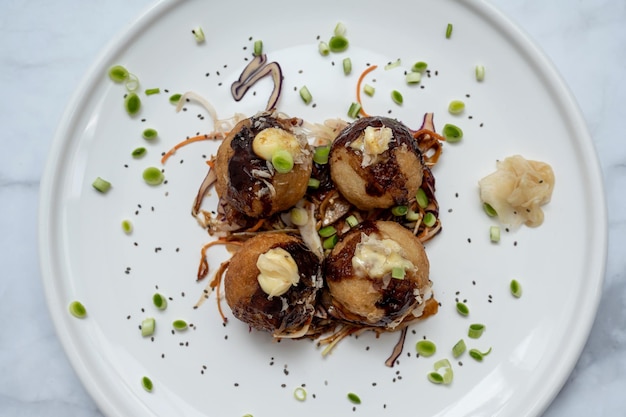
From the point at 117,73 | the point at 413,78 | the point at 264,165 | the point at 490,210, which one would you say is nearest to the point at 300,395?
the point at 264,165

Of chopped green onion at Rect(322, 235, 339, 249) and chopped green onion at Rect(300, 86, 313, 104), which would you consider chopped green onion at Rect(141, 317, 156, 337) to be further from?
chopped green onion at Rect(300, 86, 313, 104)

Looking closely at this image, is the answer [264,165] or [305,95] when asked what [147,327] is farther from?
[305,95]

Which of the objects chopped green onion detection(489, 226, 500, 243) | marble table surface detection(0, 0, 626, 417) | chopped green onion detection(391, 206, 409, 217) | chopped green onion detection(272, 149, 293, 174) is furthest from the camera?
marble table surface detection(0, 0, 626, 417)

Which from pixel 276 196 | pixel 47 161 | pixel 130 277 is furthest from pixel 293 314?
pixel 47 161

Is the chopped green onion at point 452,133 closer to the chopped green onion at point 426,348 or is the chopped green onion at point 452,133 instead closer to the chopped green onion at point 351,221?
the chopped green onion at point 351,221

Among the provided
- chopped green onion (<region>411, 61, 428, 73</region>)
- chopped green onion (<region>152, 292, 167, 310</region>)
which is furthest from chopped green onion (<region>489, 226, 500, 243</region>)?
chopped green onion (<region>152, 292, 167, 310</region>)

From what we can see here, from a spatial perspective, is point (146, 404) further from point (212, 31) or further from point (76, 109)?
point (212, 31)
